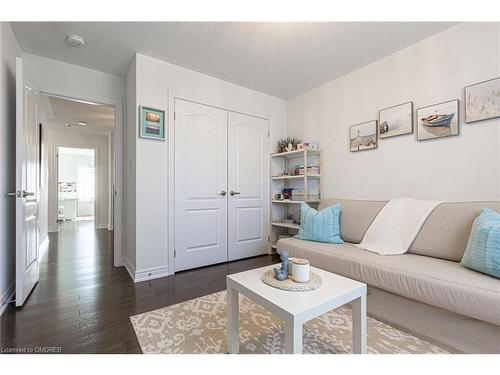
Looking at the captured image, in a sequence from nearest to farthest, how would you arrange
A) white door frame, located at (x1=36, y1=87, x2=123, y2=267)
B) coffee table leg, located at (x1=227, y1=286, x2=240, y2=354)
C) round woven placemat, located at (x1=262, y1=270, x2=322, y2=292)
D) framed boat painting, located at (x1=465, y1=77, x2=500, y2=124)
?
1. round woven placemat, located at (x1=262, y1=270, x2=322, y2=292)
2. coffee table leg, located at (x1=227, y1=286, x2=240, y2=354)
3. framed boat painting, located at (x1=465, y1=77, x2=500, y2=124)
4. white door frame, located at (x1=36, y1=87, x2=123, y2=267)

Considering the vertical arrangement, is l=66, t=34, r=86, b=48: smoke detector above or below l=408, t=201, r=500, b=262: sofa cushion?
above

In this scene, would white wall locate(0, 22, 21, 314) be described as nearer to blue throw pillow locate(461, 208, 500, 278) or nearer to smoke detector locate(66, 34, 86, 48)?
smoke detector locate(66, 34, 86, 48)

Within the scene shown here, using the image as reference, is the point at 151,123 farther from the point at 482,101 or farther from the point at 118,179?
the point at 482,101

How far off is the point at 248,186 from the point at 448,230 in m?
2.25

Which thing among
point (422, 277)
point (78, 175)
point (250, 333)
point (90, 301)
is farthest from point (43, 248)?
point (78, 175)

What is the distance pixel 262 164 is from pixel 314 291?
8.34 ft

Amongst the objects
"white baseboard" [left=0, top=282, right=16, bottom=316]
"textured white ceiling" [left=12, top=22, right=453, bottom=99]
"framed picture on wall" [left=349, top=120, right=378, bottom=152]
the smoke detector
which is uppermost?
"textured white ceiling" [left=12, top=22, right=453, bottom=99]

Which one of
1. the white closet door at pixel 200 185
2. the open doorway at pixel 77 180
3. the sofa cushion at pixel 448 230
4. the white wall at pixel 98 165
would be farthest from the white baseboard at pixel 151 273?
the open doorway at pixel 77 180

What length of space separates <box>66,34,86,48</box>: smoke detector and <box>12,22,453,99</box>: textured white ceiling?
4 centimetres

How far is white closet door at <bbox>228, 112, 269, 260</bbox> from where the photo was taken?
3293mm

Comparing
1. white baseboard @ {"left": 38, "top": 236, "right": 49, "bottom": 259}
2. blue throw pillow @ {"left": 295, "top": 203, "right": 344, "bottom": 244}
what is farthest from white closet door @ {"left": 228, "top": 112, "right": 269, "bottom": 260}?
white baseboard @ {"left": 38, "top": 236, "right": 49, "bottom": 259}

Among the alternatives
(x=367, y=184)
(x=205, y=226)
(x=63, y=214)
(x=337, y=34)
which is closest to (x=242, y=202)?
(x=205, y=226)

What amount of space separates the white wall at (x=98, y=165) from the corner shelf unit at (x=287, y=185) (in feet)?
15.7

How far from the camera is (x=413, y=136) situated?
7.83 ft
